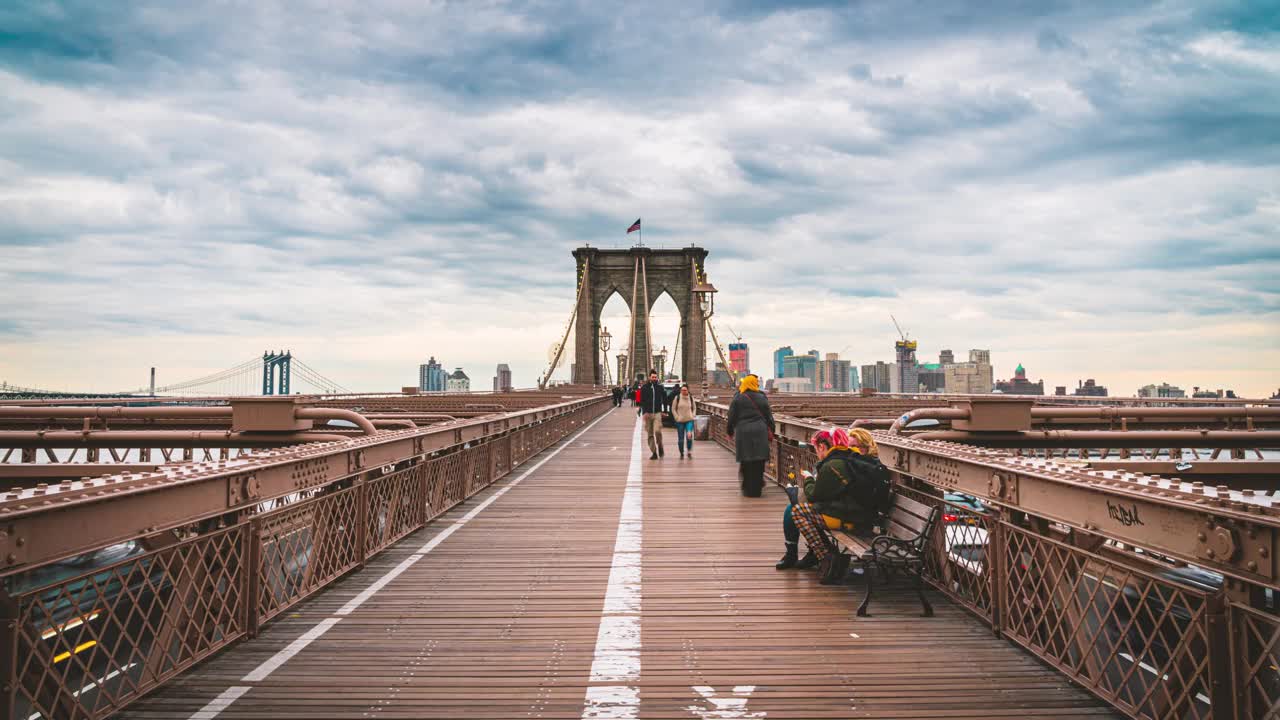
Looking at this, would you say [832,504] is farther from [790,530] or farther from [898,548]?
[790,530]

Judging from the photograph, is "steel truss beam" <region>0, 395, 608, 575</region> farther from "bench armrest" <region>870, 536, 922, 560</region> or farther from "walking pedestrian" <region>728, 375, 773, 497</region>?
"walking pedestrian" <region>728, 375, 773, 497</region>

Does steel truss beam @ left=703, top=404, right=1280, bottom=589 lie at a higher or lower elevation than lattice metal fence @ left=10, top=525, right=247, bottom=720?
higher

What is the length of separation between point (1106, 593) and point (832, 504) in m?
2.42

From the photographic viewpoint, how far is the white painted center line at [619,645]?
400 centimetres

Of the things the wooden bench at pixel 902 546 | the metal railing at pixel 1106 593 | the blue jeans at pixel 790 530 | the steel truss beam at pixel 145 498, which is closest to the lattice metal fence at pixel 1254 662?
the metal railing at pixel 1106 593

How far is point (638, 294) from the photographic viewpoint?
310ft

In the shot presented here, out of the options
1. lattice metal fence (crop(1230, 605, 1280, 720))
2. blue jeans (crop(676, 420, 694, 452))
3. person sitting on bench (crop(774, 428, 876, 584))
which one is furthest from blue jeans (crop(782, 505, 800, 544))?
blue jeans (crop(676, 420, 694, 452))

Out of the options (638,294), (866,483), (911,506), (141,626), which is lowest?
(141,626)

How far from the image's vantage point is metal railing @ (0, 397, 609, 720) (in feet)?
11.1

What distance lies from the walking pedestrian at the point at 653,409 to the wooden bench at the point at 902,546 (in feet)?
32.2

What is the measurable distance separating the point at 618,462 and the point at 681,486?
13.9ft

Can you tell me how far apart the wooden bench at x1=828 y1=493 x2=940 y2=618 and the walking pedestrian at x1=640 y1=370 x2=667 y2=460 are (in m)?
9.82

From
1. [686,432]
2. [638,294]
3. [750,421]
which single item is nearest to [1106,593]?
[750,421]

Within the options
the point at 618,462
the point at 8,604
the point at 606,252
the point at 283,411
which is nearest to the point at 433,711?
the point at 8,604
